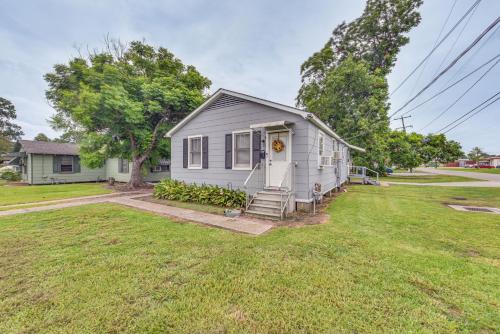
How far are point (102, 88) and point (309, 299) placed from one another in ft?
40.8

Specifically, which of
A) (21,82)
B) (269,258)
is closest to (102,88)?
(269,258)

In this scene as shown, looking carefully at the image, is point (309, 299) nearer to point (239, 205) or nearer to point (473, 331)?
point (473, 331)

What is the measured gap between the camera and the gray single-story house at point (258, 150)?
6.64 meters

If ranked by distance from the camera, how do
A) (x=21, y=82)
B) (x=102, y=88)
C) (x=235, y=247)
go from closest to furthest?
1. (x=235, y=247)
2. (x=102, y=88)
3. (x=21, y=82)

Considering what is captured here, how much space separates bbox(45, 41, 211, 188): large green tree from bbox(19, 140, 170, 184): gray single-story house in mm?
3179

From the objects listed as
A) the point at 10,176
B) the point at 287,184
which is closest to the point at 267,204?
the point at 287,184

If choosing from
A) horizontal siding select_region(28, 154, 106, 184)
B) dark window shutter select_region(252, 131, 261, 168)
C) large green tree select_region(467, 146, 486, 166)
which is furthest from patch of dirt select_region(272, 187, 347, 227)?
large green tree select_region(467, 146, 486, 166)

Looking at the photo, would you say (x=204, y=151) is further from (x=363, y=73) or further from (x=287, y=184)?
(x=363, y=73)

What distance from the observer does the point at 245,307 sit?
2.28 meters

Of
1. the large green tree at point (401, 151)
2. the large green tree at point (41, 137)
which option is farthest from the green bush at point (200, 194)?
the large green tree at point (41, 137)

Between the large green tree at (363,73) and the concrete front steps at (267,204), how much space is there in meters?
14.0

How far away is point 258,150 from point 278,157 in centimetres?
79

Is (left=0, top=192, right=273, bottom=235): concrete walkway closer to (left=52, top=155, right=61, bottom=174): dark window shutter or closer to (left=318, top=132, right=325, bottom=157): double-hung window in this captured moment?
(left=318, top=132, right=325, bottom=157): double-hung window

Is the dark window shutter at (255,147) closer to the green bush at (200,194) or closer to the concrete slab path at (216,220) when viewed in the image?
the green bush at (200,194)
